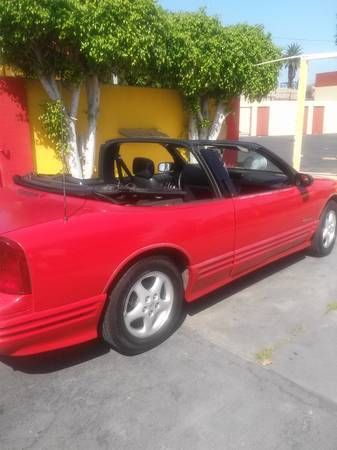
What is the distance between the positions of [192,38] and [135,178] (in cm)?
571

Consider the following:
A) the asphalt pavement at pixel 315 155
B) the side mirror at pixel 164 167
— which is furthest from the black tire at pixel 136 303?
the asphalt pavement at pixel 315 155

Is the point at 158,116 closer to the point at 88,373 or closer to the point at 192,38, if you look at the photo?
the point at 192,38

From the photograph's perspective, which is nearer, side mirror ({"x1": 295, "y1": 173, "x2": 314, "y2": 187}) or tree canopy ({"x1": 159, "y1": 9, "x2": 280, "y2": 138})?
side mirror ({"x1": 295, "y1": 173, "x2": 314, "y2": 187})

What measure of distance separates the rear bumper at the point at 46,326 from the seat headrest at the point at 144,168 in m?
1.64

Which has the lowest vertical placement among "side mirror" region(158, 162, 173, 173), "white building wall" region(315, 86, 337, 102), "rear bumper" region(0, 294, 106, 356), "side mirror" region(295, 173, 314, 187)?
"rear bumper" region(0, 294, 106, 356)

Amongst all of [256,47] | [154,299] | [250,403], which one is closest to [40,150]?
[256,47]

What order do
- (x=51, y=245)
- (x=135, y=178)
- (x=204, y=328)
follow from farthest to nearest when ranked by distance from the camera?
1. (x=135, y=178)
2. (x=204, y=328)
3. (x=51, y=245)

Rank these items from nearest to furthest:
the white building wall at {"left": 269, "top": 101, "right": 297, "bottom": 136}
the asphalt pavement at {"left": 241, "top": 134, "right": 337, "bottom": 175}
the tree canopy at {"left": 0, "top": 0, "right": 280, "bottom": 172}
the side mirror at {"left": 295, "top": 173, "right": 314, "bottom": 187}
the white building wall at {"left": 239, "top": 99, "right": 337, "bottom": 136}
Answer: the side mirror at {"left": 295, "top": 173, "right": 314, "bottom": 187}
the tree canopy at {"left": 0, "top": 0, "right": 280, "bottom": 172}
the asphalt pavement at {"left": 241, "top": 134, "right": 337, "bottom": 175}
the white building wall at {"left": 239, "top": 99, "right": 337, "bottom": 136}
the white building wall at {"left": 269, "top": 101, "right": 297, "bottom": 136}

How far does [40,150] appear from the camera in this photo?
784 cm

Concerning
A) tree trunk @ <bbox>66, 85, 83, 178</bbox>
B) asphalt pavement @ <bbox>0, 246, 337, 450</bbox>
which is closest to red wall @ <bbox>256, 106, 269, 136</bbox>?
tree trunk @ <bbox>66, 85, 83, 178</bbox>

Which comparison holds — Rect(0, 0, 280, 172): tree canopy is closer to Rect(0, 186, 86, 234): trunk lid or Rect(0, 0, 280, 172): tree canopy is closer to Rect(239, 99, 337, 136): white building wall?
Rect(0, 186, 86, 234): trunk lid

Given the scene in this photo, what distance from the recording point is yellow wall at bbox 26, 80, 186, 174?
7707 mm

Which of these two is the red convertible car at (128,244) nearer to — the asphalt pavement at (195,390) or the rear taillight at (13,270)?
the rear taillight at (13,270)

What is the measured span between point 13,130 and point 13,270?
19.1 feet
